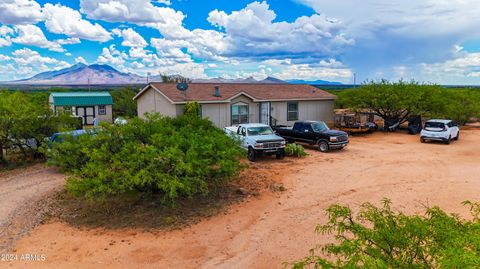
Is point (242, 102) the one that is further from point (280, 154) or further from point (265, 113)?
point (280, 154)

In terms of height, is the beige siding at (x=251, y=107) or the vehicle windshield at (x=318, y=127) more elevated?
the beige siding at (x=251, y=107)

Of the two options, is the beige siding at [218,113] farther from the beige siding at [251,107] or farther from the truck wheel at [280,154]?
the truck wheel at [280,154]

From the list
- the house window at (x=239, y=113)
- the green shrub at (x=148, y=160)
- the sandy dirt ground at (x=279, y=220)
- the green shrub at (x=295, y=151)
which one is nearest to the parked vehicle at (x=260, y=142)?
the sandy dirt ground at (x=279, y=220)

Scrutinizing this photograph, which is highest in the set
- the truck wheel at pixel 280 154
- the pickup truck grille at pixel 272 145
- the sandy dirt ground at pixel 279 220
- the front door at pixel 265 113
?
the front door at pixel 265 113

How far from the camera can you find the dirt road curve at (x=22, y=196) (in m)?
9.47

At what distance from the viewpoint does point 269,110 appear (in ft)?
84.9

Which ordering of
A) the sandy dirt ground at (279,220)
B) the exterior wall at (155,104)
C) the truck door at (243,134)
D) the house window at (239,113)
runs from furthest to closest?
the house window at (239,113) → the exterior wall at (155,104) → the truck door at (243,134) → the sandy dirt ground at (279,220)

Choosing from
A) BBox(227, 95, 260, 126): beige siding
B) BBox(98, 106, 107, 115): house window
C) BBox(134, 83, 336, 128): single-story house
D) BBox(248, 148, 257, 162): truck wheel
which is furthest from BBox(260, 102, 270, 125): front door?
BBox(98, 106, 107, 115): house window

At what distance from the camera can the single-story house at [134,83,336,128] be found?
2358cm

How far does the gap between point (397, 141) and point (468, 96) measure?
12958 mm

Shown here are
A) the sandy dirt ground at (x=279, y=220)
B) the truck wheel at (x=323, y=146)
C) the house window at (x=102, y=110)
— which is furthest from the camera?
the house window at (x=102, y=110)

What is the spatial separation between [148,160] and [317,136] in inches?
471

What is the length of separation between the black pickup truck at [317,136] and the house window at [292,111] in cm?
617

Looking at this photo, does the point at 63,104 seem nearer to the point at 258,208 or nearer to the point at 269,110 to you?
the point at 269,110
